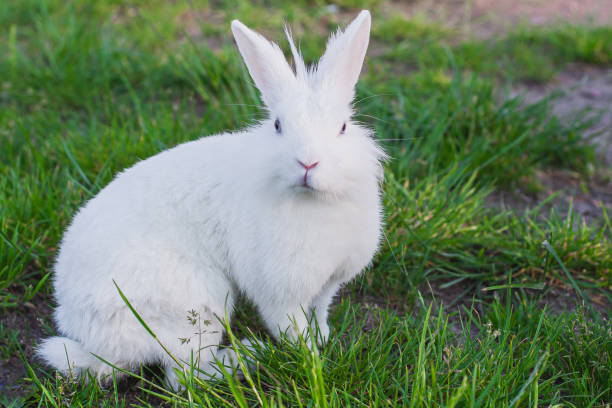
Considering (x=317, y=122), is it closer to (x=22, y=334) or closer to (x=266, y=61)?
(x=266, y=61)

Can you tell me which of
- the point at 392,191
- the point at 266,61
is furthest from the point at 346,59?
the point at 392,191

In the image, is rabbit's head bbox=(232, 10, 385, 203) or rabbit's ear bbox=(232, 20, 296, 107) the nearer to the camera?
rabbit's head bbox=(232, 10, 385, 203)

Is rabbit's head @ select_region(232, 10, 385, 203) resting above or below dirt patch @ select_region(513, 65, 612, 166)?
above

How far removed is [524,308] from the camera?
8.94 ft

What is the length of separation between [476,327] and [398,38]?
122 inches

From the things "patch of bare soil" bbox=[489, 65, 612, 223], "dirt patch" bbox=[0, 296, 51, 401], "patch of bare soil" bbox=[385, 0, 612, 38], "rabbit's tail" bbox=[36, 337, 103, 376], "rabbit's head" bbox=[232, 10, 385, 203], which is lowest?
"dirt patch" bbox=[0, 296, 51, 401]

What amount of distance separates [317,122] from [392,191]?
3.73ft

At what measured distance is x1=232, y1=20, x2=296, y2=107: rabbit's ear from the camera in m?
2.28

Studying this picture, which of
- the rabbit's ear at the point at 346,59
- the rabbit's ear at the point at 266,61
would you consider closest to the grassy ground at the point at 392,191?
the rabbit's ear at the point at 346,59

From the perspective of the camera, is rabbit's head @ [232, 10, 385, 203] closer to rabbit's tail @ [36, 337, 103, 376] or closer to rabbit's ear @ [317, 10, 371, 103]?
rabbit's ear @ [317, 10, 371, 103]

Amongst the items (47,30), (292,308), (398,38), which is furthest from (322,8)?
(292,308)

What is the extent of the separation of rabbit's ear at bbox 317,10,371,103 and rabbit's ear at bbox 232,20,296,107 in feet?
0.44

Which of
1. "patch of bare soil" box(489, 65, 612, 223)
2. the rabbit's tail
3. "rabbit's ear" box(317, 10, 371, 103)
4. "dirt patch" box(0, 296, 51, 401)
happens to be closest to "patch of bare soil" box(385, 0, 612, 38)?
"patch of bare soil" box(489, 65, 612, 223)

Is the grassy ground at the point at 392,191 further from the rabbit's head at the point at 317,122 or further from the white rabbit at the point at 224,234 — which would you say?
the rabbit's head at the point at 317,122
